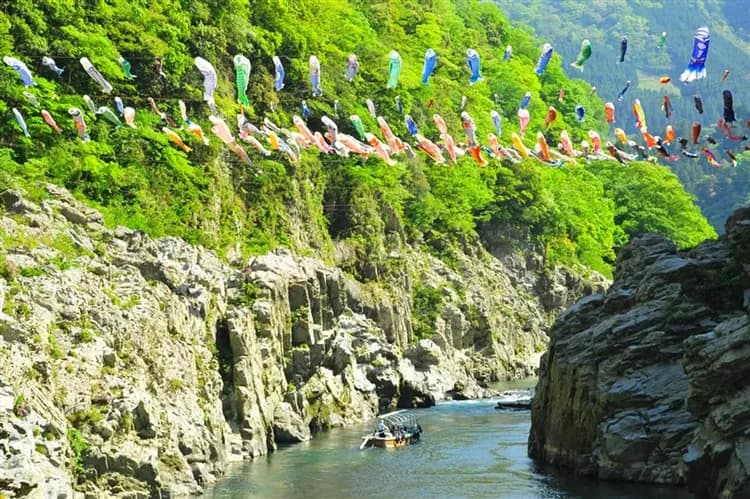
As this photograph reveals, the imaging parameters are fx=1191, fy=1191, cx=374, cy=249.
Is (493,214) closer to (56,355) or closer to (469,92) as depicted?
(469,92)

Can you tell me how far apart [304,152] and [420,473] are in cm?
3402

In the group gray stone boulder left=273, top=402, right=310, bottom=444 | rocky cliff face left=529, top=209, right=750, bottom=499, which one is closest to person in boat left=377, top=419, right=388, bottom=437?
gray stone boulder left=273, top=402, right=310, bottom=444

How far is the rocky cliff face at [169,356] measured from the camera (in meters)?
40.5

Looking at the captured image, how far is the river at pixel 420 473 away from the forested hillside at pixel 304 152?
14567 mm

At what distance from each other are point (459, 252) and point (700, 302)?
156 ft

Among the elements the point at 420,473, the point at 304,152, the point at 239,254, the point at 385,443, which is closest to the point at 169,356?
the point at 420,473

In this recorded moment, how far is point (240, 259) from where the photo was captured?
66.6 meters

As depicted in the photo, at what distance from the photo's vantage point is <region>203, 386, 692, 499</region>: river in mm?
47188

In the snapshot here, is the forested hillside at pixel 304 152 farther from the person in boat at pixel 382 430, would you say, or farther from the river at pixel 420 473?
the river at pixel 420 473

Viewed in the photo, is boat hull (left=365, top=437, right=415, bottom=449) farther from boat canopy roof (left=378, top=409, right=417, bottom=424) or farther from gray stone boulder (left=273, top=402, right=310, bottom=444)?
gray stone boulder (left=273, top=402, right=310, bottom=444)

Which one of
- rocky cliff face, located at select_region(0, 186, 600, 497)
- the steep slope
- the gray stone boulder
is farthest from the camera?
the gray stone boulder

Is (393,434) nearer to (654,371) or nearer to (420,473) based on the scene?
(420,473)

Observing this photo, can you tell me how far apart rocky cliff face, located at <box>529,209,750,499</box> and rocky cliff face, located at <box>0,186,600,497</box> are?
14.1 metres

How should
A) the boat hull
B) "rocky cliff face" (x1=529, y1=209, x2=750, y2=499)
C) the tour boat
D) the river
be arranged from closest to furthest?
"rocky cliff face" (x1=529, y1=209, x2=750, y2=499) → the river → the boat hull → the tour boat
